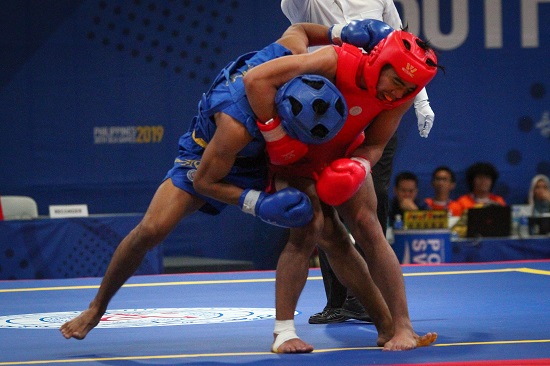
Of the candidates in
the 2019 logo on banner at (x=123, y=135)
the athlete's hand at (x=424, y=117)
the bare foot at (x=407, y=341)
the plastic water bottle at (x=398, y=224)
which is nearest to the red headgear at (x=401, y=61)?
the bare foot at (x=407, y=341)

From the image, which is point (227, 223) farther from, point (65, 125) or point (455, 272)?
point (455, 272)

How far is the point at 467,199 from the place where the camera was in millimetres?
8852

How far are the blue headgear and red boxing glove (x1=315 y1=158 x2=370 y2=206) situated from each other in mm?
123

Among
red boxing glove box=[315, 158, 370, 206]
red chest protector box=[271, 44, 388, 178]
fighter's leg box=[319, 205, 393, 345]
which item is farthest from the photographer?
fighter's leg box=[319, 205, 393, 345]

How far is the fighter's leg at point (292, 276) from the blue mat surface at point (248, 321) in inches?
4.0

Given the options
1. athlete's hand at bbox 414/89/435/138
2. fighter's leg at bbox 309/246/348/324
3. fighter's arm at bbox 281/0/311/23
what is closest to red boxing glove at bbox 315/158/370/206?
fighter's leg at bbox 309/246/348/324

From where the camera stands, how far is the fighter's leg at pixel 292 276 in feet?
11.8

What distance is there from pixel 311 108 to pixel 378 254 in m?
0.72

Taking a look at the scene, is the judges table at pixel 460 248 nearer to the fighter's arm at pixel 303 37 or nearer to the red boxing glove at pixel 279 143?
the fighter's arm at pixel 303 37

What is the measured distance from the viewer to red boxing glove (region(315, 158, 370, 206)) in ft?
11.5

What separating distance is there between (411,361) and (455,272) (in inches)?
121

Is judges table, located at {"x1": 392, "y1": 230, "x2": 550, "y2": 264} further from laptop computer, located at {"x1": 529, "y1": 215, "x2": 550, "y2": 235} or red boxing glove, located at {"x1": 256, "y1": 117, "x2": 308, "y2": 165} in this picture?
red boxing glove, located at {"x1": 256, "y1": 117, "x2": 308, "y2": 165}

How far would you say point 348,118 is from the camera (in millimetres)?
3678

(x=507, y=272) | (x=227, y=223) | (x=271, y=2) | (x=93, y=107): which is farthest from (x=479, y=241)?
(x=93, y=107)
